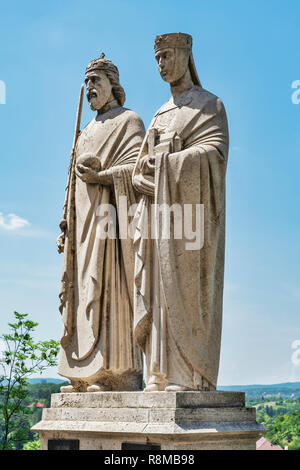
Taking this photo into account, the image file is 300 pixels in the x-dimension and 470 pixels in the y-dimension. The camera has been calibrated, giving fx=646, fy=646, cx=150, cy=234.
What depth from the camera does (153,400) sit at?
6621mm

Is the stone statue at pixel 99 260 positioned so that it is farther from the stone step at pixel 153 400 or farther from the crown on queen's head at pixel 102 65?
the stone step at pixel 153 400

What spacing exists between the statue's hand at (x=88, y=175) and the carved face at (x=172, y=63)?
1.52m

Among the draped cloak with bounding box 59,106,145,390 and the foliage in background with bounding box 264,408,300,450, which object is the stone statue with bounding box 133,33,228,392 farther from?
the foliage in background with bounding box 264,408,300,450

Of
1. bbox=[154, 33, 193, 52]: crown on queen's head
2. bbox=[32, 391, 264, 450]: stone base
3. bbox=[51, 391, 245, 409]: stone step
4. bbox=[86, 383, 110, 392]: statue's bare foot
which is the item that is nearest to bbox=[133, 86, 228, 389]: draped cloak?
bbox=[51, 391, 245, 409]: stone step

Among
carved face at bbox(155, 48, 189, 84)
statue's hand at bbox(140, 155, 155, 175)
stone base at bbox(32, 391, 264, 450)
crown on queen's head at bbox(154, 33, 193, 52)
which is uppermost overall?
crown on queen's head at bbox(154, 33, 193, 52)

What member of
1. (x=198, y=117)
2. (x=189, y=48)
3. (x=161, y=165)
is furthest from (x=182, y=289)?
(x=189, y=48)

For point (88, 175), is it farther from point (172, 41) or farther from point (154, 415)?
point (154, 415)

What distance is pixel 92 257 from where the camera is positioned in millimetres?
8234

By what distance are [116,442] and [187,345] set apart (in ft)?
4.11

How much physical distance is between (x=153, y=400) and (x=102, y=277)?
2.03 meters

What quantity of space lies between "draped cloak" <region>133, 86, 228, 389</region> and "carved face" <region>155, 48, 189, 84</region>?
0.37 metres

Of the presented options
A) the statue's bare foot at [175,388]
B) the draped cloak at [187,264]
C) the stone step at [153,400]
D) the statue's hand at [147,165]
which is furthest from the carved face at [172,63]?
the stone step at [153,400]

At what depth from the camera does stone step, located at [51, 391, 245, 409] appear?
6.49 meters
